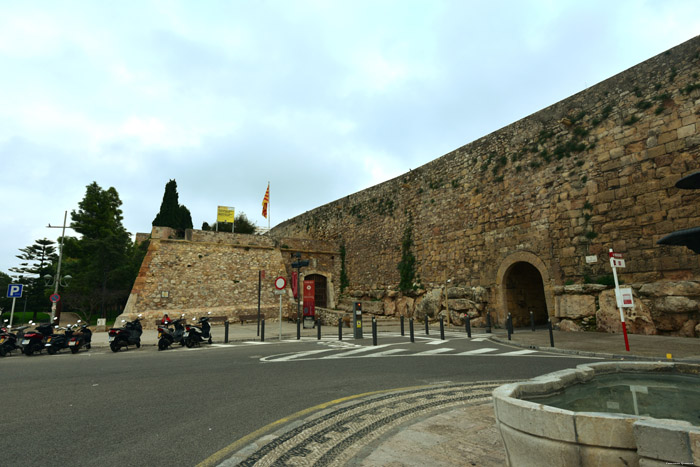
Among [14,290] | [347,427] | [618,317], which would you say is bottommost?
[347,427]

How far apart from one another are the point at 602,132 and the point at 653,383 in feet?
A: 36.4

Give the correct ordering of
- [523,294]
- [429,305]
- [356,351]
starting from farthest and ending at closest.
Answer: [429,305], [523,294], [356,351]

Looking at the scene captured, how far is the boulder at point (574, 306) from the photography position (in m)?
11.2

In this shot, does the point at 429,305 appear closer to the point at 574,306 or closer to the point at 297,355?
the point at 574,306

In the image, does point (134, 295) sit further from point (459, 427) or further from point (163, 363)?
point (459, 427)

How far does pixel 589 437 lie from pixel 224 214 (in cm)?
2708

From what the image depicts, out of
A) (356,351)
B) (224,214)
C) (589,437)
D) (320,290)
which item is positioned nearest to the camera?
(589,437)

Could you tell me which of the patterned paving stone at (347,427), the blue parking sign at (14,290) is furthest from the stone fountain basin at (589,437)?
the blue parking sign at (14,290)

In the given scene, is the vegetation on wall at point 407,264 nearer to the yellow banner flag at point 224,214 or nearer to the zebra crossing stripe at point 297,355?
the zebra crossing stripe at point 297,355

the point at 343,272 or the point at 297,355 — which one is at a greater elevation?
the point at 343,272

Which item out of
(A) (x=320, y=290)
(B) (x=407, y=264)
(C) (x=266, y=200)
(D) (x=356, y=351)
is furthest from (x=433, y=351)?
(C) (x=266, y=200)

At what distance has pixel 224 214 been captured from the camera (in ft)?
87.7

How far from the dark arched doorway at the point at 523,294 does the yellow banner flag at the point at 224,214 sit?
19.2 meters

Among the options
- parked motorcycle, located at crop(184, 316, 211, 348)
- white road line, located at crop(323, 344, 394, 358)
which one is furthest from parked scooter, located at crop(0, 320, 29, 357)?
white road line, located at crop(323, 344, 394, 358)
